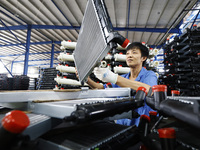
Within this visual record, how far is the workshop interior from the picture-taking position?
13.8 inches

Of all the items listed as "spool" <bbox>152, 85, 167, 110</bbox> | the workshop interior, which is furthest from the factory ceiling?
"spool" <bbox>152, 85, 167, 110</bbox>

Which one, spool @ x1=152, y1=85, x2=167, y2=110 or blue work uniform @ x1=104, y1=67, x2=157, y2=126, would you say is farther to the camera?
blue work uniform @ x1=104, y1=67, x2=157, y2=126

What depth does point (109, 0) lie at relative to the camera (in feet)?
13.4

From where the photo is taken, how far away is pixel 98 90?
2.64 ft

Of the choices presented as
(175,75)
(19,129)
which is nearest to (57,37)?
(175,75)

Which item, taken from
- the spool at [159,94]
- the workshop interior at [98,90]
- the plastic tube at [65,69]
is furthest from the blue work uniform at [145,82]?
the plastic tube at [65,69]

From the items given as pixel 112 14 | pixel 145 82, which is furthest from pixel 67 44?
pixel 112 14

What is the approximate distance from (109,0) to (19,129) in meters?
4.54

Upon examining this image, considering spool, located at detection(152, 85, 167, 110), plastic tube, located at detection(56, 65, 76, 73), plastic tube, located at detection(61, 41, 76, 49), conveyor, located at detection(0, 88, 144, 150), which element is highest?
plastic tube, located at detection(61, 41, 76, 49)

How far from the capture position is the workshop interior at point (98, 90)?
35 centimetres

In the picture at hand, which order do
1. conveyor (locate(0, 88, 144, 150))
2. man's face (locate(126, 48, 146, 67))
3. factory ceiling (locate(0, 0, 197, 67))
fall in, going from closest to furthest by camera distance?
conveyor (locate(0, 88, 144, 150)) < man's face (locate(126, 48, 146, 67)) < factory ceiling (locate(0, 0, 197, 67))

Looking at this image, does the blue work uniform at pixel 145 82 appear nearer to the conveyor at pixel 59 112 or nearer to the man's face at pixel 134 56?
the man's face at pixel 134 56

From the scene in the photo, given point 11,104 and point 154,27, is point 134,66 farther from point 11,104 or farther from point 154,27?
point 154,27

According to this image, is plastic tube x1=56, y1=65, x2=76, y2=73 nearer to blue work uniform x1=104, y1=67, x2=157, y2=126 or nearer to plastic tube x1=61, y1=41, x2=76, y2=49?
Result: plastic tube x1=61, y1=41, x2=76, y2=49
